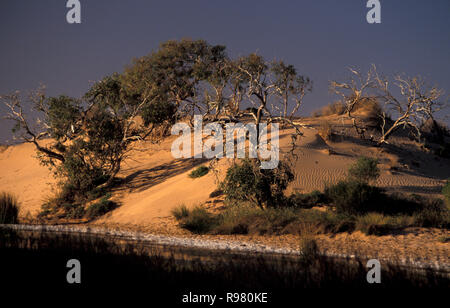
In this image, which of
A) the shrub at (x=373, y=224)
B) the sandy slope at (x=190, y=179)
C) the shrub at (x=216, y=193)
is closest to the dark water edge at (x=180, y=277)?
the shrub at (x=373, y=224)

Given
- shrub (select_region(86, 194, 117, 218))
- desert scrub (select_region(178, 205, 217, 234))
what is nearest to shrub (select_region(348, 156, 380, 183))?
desert scrub (select_region(178, 205, 217, 234))

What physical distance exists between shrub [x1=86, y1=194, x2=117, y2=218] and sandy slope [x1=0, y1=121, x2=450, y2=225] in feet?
2.08

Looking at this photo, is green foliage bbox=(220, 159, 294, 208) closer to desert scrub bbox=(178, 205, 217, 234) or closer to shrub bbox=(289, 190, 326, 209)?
shrub bbox=(289, 190, 326, 209)

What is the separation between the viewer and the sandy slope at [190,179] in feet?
71.1

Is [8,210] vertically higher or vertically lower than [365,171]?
lower

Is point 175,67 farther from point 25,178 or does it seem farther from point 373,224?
point 373,224

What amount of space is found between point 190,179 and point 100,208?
5.04 metres

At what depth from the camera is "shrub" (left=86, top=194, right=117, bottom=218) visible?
2245 cm

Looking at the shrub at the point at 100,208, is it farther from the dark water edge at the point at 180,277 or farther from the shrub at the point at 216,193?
the dark water edge at the point at 180,277

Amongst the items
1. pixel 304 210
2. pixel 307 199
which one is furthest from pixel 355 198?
pixel 307 199

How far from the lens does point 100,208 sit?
22891 mm

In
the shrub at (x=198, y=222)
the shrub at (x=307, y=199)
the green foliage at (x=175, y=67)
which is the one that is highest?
the green foliage at (x=175, y=67)
